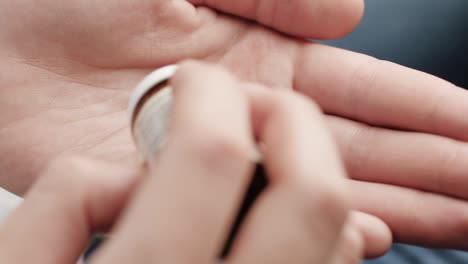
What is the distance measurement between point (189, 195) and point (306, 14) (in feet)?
1.48

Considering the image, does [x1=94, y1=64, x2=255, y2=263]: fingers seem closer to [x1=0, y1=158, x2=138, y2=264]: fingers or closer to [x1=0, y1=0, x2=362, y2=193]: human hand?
[x1=0, y1=158, x2=138, y2=264]: fingers

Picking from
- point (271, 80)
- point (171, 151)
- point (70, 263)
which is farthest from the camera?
point (271, 80)

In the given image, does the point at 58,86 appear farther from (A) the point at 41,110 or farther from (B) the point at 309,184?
(B) the point at 309,184

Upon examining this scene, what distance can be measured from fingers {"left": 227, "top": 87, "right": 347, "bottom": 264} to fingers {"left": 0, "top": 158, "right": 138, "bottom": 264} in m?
0.14

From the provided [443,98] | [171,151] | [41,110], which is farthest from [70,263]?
[443,98]

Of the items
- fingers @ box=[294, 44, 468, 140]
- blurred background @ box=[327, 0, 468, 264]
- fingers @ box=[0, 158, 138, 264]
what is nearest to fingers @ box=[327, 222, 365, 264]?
fingers @ box=[0, 158, 138, 264]

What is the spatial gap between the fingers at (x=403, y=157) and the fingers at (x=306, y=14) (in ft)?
0.41

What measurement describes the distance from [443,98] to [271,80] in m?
0.23

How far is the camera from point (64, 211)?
17.9 inches

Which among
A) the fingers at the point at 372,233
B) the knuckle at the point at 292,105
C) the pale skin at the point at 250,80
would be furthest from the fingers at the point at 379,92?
the knuckle at the point at 292,105

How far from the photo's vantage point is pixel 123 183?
47 centimetres

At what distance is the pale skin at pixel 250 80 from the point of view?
26.6 inches

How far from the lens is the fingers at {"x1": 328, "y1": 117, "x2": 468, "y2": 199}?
66 centimetres

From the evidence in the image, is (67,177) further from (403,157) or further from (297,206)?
(403,157)
